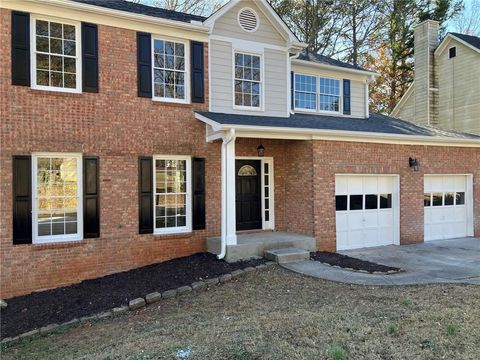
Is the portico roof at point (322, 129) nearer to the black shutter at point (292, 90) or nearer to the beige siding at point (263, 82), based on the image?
the beige siding at point (263, 82)

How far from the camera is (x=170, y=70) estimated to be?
1049cm

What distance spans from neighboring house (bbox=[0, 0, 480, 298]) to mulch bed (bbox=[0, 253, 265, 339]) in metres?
0.39

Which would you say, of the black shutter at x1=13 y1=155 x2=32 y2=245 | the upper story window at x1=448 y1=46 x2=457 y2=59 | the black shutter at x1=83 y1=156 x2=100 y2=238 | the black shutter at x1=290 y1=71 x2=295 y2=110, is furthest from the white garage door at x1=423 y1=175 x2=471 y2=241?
the black shutter at x1=13 y1=155 x2=32 y2=245

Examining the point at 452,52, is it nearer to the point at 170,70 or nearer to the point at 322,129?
the point at 322,129

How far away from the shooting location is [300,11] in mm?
23562

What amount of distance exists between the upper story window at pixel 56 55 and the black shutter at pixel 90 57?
0.13 metres

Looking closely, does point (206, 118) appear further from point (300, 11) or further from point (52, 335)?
point (300, 11)

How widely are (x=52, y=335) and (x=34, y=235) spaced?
2.84m

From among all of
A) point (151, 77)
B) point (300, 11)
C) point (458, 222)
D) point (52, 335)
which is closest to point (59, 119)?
point (151, 77)

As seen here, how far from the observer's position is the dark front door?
11891 millimetres

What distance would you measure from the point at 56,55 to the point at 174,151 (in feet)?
11.4

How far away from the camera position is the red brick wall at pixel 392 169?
11.1m

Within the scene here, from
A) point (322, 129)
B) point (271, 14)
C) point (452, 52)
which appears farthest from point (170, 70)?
point (452, 52)

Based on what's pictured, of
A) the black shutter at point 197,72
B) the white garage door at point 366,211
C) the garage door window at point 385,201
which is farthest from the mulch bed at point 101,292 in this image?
the garage door window at point 385,201
